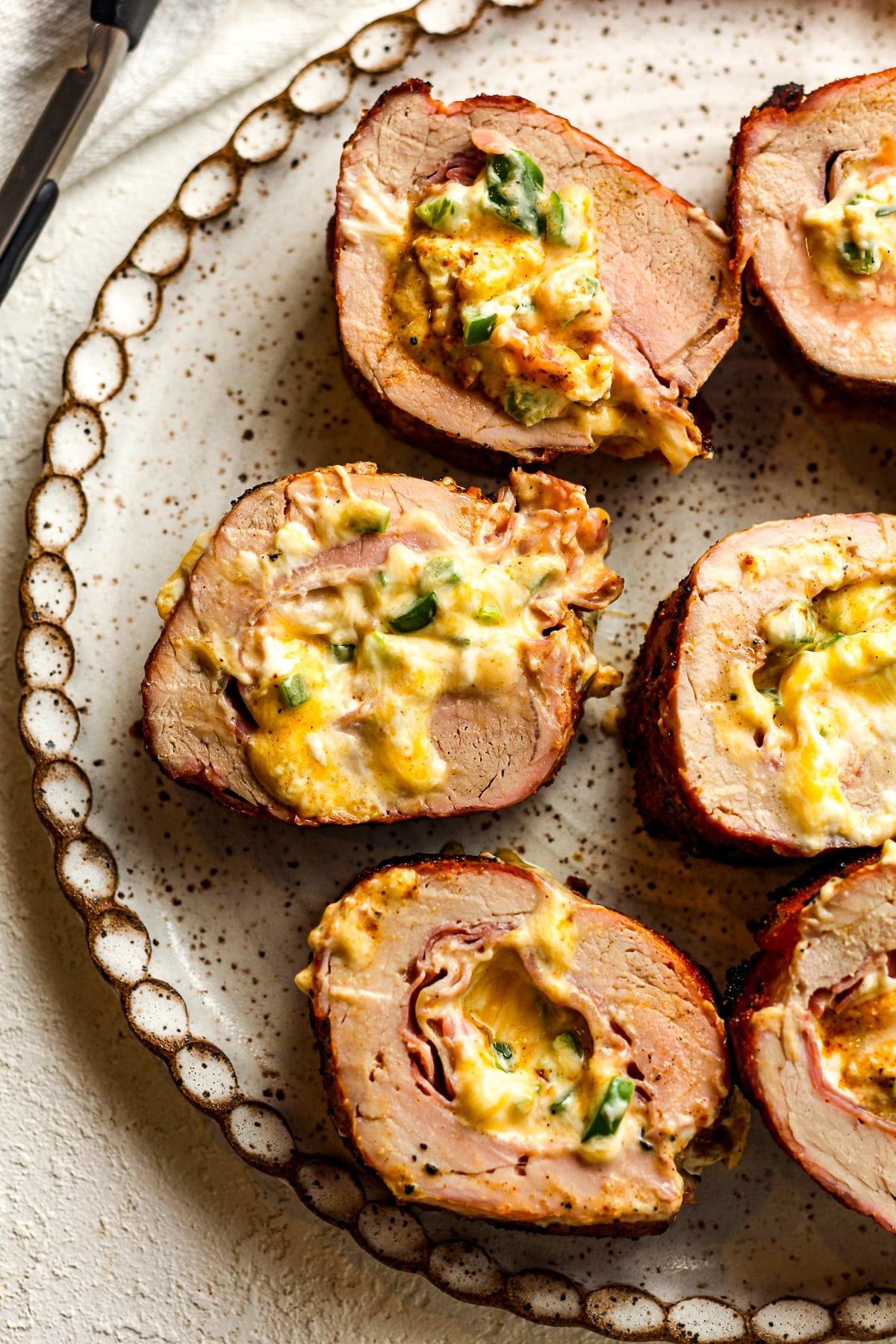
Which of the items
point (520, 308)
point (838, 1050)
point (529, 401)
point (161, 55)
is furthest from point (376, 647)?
point (161, 55)

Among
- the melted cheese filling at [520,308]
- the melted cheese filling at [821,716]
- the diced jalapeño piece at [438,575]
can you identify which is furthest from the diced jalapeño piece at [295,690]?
the melted cheese filling at [821,716]

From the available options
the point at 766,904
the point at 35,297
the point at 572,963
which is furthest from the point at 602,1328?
the point at 35,297

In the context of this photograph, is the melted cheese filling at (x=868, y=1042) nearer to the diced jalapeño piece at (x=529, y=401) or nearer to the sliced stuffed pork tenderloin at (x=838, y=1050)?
the sliced stuffed pork tenderloin at (x=838, y=1050)

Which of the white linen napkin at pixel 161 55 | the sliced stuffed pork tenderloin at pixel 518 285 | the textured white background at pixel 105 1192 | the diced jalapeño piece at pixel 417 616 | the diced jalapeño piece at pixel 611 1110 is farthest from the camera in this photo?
the white linen napkin at pixel 161 55

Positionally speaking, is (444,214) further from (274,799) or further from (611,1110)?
(611,1110)

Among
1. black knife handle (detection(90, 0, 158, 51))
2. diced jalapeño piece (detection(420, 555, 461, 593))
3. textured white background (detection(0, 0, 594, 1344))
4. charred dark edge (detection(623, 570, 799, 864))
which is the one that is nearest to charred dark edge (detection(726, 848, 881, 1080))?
charred dark edge (detection(623, 570, 799, 864))

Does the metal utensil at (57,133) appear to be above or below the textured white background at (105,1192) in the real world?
above
